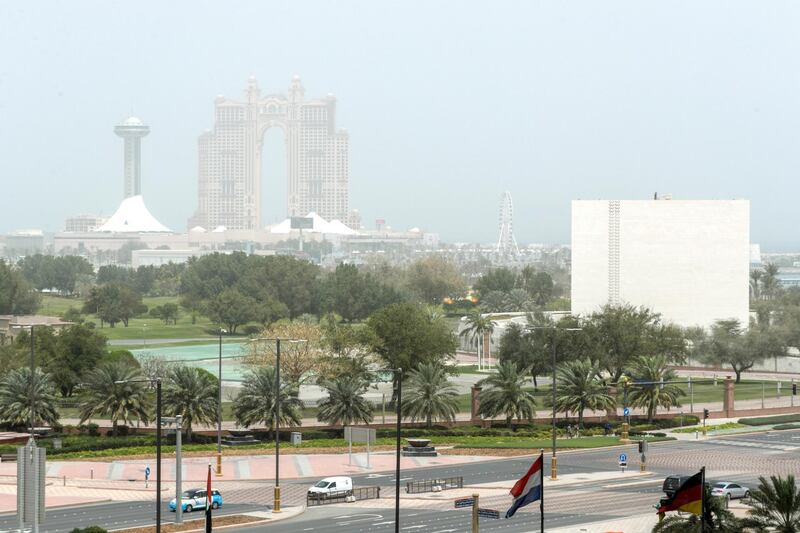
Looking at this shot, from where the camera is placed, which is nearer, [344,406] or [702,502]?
[702,502]

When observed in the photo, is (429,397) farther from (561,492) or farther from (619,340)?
(619,340)

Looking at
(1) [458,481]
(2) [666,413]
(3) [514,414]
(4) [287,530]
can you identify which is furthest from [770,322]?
(4) [287,530]

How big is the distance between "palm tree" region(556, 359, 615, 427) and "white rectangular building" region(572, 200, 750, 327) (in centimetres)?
5069

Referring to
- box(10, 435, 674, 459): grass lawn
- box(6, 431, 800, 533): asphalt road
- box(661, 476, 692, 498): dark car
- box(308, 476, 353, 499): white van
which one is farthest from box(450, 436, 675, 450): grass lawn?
box(308, 476, 353, 499): white van

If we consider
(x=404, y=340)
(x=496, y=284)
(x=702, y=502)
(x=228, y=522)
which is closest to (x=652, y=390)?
(x=404, y=340)

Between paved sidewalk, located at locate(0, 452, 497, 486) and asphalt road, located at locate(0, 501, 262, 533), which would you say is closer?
asphalt road, located at locate(0, 501, 262, 533)

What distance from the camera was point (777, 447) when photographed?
7544 cm

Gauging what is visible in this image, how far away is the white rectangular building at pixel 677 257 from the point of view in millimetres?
132375

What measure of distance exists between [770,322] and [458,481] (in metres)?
81.0

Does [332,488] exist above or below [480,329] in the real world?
below

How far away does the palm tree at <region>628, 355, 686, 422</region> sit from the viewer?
83875 millimetres

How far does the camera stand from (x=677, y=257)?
133375 millimetres

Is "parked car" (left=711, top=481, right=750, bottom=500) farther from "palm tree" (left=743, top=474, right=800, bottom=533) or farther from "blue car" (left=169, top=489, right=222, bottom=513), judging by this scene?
"blue car" (left=169, top=489, right=222, bottom=513)

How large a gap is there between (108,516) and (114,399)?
23181mm
